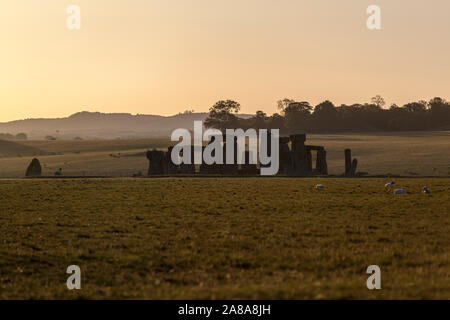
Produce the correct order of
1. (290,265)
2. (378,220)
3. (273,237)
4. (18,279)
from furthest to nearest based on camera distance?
(378,220)
(273,237)
(290,265)
(18,279)

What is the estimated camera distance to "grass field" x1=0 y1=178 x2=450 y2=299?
10.3 m

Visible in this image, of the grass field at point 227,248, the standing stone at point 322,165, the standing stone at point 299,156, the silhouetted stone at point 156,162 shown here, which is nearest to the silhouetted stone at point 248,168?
the standing stone at point 299,156

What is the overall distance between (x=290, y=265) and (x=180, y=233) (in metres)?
5.34

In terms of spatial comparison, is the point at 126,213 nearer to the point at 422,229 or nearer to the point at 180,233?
the point at 180,233

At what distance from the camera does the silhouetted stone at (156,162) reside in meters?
56.5

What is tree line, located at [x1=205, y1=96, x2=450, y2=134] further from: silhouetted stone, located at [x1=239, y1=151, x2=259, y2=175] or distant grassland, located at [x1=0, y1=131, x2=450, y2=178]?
silhouetted stone, located at [x1=239, y1=151, x2=259, y2=175]

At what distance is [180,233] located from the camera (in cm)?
1675

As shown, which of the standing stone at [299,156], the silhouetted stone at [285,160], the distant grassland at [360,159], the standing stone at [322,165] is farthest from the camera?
the distant grassland at [360,159]

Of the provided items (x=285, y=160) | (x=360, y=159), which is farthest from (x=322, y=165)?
(x=360, y=159)

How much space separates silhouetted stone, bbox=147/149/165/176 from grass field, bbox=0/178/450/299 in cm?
3035

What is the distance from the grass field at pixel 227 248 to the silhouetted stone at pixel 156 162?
3035cm

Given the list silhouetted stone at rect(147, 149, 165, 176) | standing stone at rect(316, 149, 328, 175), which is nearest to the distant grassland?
standing stone at rect(316, 149, 328, 175)

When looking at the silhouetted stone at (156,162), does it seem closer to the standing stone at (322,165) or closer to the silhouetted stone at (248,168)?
Result: the silhouetted stone at (248,168)

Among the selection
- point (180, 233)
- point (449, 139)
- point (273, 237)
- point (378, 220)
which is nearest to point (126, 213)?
point (180, 233)
